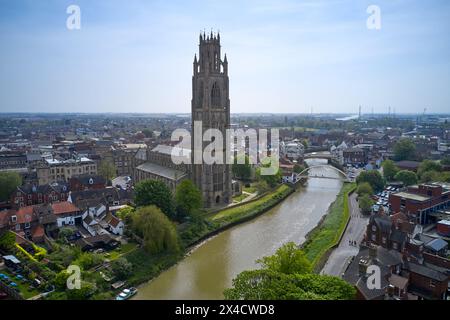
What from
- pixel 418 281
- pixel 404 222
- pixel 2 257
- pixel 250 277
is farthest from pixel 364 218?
pixel 2 257

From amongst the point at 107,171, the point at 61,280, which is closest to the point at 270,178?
the point at 107,171

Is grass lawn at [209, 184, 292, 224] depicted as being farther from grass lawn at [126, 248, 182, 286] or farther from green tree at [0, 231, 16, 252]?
green tree at [0, 231, 16, 252]

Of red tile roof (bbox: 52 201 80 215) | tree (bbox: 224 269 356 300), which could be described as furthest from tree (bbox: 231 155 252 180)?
tree (bbox: 224 269 356 300)

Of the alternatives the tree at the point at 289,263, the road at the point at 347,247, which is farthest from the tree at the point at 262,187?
the tree at the point at 289,263

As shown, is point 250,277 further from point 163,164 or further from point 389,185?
point 389,185

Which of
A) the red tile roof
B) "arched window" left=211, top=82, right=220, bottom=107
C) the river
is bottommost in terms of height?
the river
